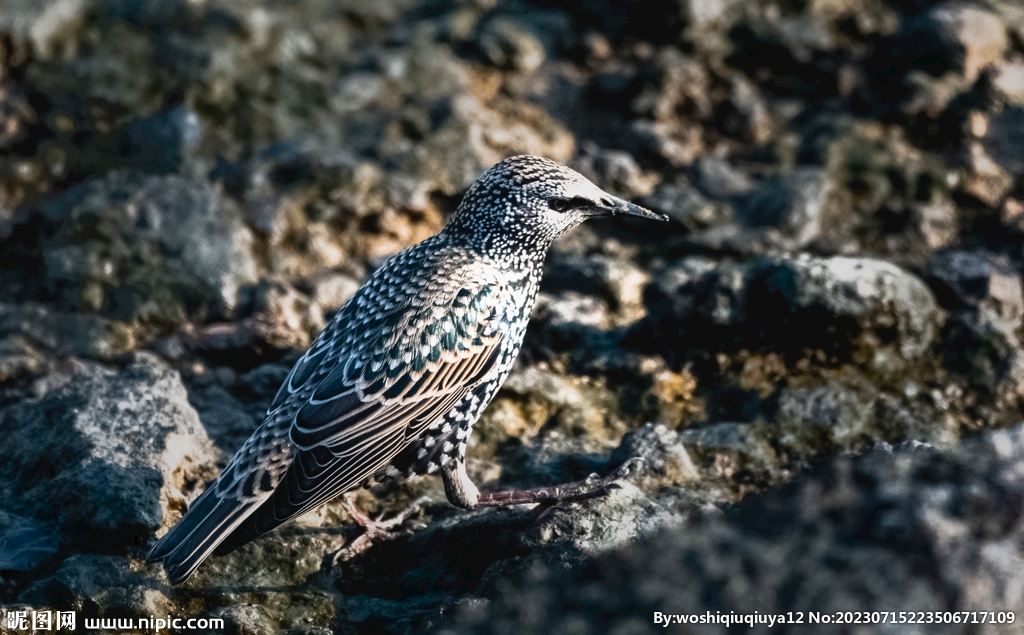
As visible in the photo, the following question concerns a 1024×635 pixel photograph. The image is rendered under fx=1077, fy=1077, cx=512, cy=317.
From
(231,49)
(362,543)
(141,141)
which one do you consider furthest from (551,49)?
(362,543)

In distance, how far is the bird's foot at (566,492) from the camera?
15.6ft

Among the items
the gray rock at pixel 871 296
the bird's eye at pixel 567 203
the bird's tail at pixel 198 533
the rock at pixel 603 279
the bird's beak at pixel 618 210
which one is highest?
the bird's eye at pixel 567 203

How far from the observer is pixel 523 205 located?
512 centimetres

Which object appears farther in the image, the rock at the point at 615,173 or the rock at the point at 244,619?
the rock at the point at 615,173

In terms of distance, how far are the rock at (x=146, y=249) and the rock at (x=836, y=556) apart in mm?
3576

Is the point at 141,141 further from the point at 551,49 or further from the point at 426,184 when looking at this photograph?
the point at 551,49

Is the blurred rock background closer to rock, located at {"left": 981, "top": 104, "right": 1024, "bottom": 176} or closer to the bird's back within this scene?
rock, located at {"left": 981, "top": 104, "right": 1024, "bottom": 176}

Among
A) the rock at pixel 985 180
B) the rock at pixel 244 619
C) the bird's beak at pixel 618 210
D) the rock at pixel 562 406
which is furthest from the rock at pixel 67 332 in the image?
the rock at pixel 985 180

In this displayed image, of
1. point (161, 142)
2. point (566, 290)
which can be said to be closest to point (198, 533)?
point (566, 290)

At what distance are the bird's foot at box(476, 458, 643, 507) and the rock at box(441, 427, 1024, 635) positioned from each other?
1.38 meters

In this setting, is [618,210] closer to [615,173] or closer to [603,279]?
[603,279]

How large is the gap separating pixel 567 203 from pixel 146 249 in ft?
8.83

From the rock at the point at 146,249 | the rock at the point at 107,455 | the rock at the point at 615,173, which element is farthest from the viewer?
the rock at the point at 615,173

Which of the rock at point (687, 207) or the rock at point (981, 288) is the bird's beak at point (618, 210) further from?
the rock at point (981, 288)
